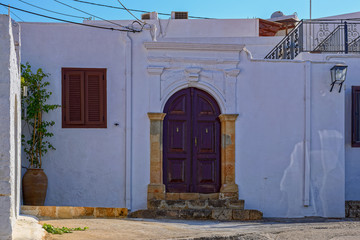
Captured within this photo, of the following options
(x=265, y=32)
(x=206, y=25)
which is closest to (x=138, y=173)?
(x=206, y=25)

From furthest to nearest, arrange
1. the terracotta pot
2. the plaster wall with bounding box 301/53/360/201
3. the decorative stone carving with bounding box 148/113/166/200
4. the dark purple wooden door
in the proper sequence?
the plaster wall with bounding box 301/53/360/201 < the dark purple wooden door < the decorative stone carving with bounding box 148/113/166/200 < the terracotta pot

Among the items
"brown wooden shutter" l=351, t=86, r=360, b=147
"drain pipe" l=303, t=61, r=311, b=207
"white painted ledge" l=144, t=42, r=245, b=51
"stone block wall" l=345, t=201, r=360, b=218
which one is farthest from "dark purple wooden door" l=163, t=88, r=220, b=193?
"brown wooden shutter" l=351, t=86, r=360, b=147

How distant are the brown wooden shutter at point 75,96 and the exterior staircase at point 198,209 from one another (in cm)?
220

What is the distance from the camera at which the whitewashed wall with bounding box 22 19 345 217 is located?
1138 cm

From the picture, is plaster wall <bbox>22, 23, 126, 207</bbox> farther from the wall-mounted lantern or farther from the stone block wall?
the stone block wall

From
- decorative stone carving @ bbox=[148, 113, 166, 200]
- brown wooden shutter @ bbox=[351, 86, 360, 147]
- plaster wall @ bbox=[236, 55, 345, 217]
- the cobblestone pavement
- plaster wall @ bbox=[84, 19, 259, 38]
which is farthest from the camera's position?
plaster wall @ bbox=[84, 19, 259, 38]

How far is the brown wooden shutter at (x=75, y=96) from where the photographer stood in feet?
37.4

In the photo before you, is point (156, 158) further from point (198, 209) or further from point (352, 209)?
point (352, 209)

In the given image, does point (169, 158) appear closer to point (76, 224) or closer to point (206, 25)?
point (76, 224)

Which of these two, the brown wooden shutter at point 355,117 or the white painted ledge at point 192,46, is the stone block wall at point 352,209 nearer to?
the brown wooden shutter at point 355,117

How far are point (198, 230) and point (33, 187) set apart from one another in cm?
336

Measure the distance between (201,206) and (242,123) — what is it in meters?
1.95

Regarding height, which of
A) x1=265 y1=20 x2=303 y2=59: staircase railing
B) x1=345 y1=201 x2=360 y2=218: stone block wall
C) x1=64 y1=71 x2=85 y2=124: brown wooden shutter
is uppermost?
x1=265 y1=20 x2=303 y2=59: staircase railing

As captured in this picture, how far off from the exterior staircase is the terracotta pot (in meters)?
1.74
